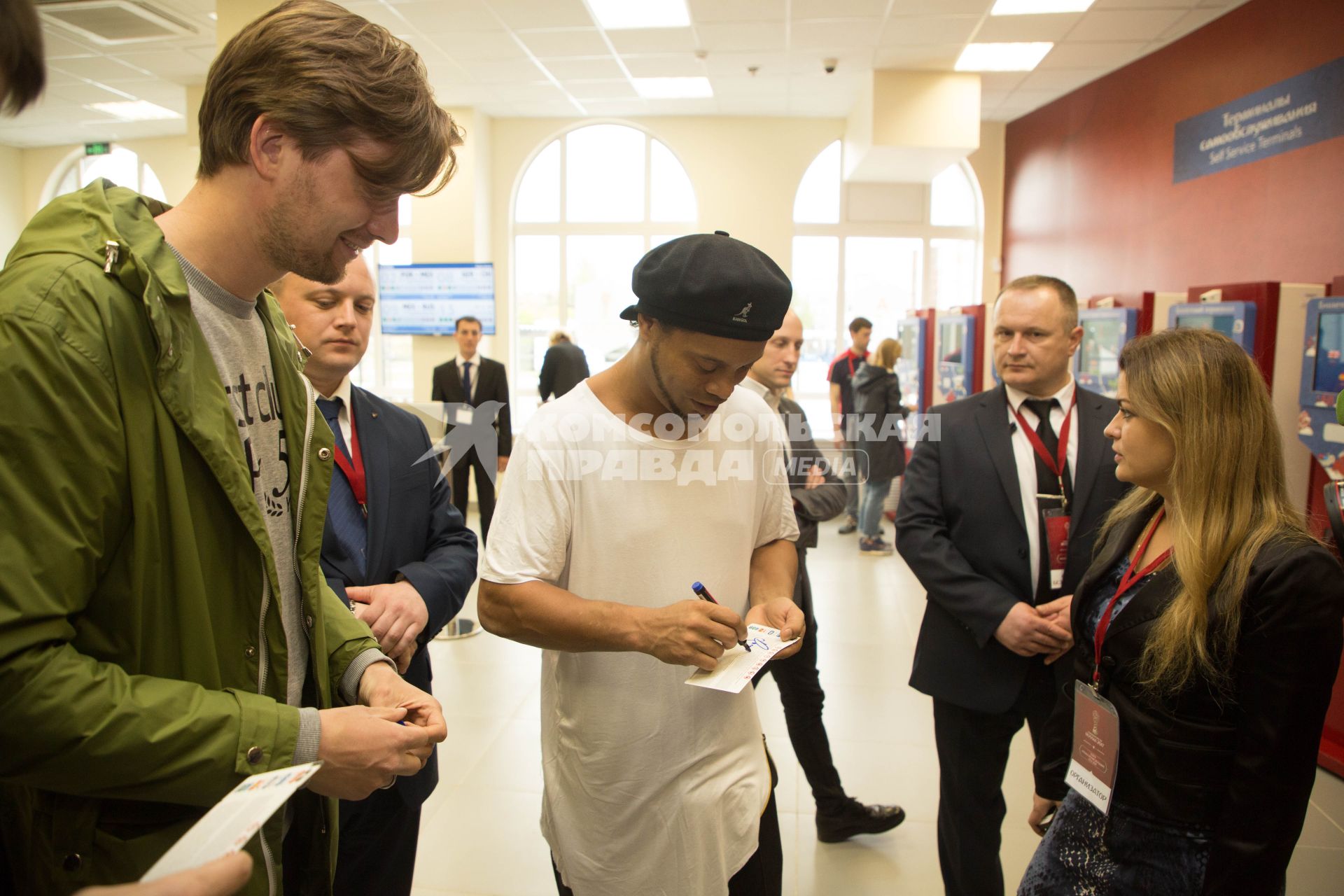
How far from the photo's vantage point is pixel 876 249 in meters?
10.2

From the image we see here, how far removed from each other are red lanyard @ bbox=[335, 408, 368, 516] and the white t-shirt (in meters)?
0.49

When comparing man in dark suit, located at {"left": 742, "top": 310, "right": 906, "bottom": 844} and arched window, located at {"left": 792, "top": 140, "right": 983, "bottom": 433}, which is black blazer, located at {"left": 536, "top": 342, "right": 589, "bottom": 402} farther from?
arched window, located at {"left": 792, "top": 140, "right": 983, "bottom": 433}

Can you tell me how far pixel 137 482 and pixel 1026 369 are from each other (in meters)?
2.11

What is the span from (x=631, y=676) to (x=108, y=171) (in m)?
13.3

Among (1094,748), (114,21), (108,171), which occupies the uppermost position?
(114,21)

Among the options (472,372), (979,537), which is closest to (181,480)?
(979,537)

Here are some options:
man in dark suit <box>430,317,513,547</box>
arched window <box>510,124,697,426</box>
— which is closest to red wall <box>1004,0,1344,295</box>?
arched window <box>510,124,697,426</box>

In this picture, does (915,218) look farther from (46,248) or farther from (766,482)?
(46,248)

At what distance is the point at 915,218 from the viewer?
10.1 metres

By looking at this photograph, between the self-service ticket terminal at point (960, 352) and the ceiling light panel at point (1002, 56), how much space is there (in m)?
2.24

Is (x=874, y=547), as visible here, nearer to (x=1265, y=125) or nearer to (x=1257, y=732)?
(x=1265, y=125)

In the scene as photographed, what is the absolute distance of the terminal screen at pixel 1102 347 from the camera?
16.2ft

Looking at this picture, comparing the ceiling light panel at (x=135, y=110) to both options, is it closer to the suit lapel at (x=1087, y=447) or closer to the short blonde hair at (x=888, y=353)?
the short blonde hair at (x=888, y=353)

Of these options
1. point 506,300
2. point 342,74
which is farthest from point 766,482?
point 506,300
